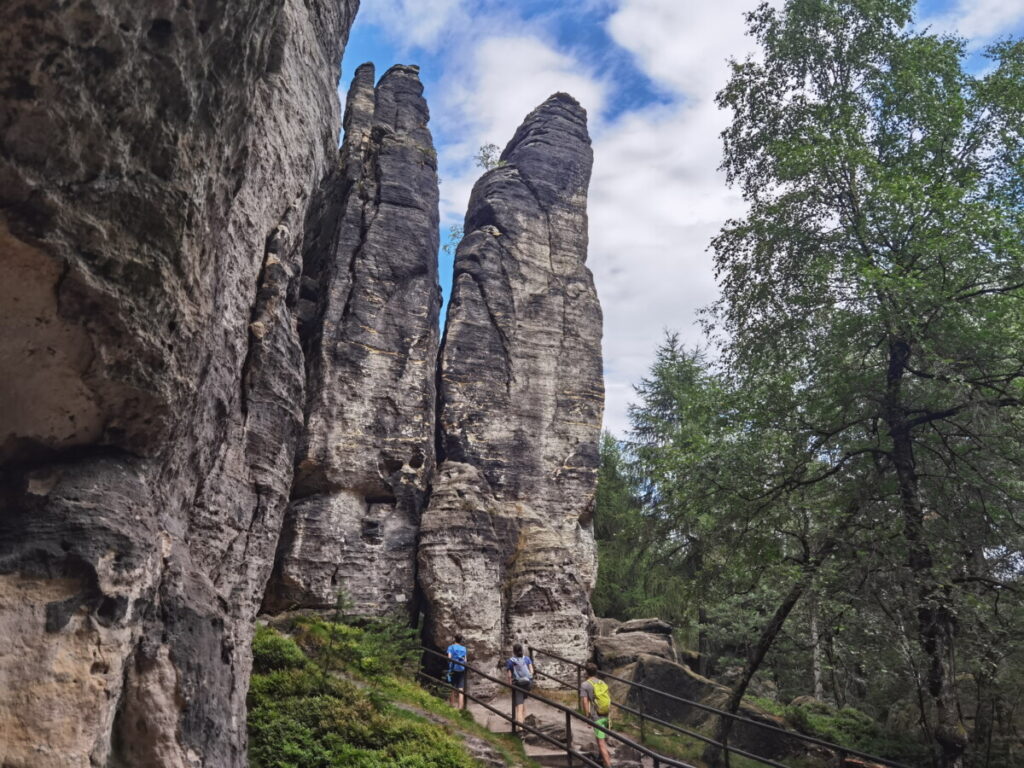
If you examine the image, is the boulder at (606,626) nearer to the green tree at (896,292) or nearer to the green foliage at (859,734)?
the green foliage at (859,734)

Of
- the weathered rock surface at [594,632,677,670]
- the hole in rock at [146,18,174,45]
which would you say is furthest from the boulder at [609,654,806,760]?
the hole in rock at [146,18,174,45]

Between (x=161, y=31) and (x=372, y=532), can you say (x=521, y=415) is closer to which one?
(x=372, y=532)

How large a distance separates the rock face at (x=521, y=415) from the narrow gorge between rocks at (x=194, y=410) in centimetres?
11

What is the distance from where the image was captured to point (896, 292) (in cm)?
1059

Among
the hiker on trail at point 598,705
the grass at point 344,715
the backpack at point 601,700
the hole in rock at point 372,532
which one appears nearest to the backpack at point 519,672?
the grass at point 344,715

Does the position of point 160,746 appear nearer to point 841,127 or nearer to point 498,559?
point 498,559

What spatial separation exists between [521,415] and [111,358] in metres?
15.4

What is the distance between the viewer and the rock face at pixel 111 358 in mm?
3293

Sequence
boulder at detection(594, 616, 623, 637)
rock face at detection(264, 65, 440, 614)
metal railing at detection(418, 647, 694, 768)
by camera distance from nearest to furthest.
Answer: metal railing at detection(418, 647, 694, 768)
rock face at detection(264, 65, 440, 614)
boulder at detection(594, 616, 623, 637)

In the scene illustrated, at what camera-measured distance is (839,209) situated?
1323 cm

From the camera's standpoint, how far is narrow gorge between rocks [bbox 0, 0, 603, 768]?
11.2ft

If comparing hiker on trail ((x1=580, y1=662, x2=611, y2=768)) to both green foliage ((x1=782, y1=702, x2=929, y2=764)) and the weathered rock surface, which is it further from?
the weathered rock surface

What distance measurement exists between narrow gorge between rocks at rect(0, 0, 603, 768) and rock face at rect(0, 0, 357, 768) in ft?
0.04

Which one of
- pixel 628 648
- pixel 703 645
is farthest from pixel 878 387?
pixel 703 645
